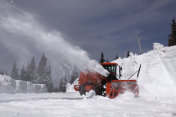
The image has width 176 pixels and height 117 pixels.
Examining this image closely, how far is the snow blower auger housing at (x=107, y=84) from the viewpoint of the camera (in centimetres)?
1128

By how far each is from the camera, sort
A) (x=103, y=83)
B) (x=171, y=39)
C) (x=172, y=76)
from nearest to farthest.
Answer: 1. (x=103, y=83)
2. (x=172, y=76)
3. (x=171, y=39)

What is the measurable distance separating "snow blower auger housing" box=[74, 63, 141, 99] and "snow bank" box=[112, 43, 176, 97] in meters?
3.24

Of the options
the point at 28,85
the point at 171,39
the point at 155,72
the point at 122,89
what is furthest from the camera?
the point at 171,39

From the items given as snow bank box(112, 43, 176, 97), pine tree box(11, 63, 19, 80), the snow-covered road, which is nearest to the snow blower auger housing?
snow bank box(112, 43, 176, 97)

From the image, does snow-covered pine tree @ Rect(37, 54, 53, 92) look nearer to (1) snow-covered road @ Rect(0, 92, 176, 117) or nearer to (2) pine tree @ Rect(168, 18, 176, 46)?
(2) pine tree @ Rect(168, 18, 176, 46)

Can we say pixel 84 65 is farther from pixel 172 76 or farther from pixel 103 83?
pixel 172 76

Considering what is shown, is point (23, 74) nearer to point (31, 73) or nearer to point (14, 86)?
point (31, 73)

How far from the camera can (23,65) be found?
64.8 meters

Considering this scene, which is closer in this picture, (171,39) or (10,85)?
(10,85)

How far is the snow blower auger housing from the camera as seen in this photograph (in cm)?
1128

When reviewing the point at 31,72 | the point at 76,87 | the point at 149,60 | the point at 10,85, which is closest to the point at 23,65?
the point at 31,72

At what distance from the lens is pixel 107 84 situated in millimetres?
11195

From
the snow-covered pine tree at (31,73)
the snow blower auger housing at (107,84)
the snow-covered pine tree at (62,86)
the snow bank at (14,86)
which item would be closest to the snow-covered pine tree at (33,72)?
the snow-covered pine tree at (31,73)

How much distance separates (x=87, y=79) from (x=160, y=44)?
21.9m
